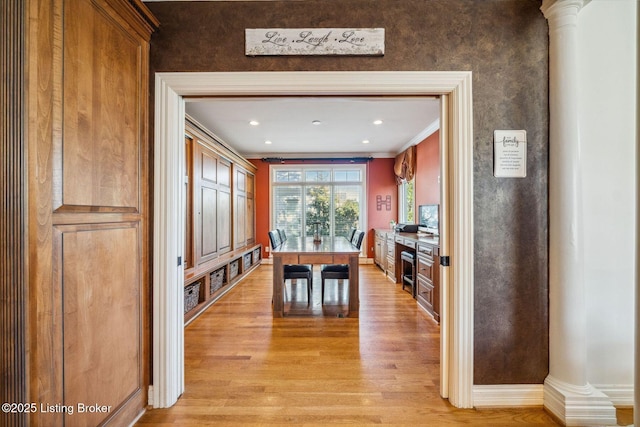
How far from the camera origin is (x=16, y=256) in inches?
44.5

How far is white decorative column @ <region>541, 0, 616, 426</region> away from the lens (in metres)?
1.79

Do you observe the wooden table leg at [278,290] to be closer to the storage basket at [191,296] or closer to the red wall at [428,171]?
the storage basket at [191,296]

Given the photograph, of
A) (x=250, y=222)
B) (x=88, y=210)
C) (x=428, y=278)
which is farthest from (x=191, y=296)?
(x=250, y=222)

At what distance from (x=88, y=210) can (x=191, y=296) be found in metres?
2.36

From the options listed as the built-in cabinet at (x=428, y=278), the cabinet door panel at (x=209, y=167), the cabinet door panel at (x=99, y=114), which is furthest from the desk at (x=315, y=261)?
the cabinet door panel at (x=99, y=114)

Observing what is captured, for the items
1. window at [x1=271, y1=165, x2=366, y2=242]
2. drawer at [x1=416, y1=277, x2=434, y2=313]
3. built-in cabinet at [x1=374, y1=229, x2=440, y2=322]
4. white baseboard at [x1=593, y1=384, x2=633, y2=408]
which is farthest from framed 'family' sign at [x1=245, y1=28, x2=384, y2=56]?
window at [x1=271, y1=165, x2=366, y2=242]

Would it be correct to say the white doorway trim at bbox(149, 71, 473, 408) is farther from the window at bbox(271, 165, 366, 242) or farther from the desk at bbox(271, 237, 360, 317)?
the window at bbox(271, 165, 366, 242)

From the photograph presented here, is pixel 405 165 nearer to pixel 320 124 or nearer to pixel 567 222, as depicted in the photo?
pixel 320 124

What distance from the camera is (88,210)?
1434 mm

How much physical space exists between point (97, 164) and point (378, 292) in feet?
13.0

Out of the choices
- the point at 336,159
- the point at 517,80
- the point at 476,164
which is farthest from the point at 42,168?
the point at 336,159

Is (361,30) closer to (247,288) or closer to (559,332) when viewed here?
(559,332)

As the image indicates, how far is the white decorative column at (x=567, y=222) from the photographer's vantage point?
1795 millimetres

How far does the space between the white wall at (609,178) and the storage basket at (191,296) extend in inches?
139
